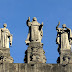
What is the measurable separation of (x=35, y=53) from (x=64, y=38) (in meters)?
3.00

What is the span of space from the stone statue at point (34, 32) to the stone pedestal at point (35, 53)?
47 cm

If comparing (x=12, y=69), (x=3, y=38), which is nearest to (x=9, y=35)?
(x=3, y=38)

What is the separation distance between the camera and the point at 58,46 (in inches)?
1721

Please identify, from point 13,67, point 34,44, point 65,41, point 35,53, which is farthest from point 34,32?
point 13,67

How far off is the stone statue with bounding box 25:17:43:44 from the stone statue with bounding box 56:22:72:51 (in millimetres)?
1606

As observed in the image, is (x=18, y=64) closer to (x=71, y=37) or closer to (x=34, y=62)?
(x=34, y=62)

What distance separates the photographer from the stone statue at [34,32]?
143 feet

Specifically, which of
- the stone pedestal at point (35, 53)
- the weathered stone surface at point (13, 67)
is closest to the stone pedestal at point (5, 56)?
the weathered stone surface at point (13, 67)

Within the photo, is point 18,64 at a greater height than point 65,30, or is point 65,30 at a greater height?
point 65,30

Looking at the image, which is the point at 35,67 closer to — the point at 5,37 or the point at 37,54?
the point at 37,54

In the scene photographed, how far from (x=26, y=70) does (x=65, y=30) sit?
534 centimetres

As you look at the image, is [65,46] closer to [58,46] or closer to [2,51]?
[58,46]

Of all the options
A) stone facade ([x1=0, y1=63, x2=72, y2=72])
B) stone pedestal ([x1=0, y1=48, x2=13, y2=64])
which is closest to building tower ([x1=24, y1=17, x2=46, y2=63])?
stone facade ([x1=0, y1=63, x2=72, y2=72])

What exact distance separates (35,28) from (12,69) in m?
4.51
